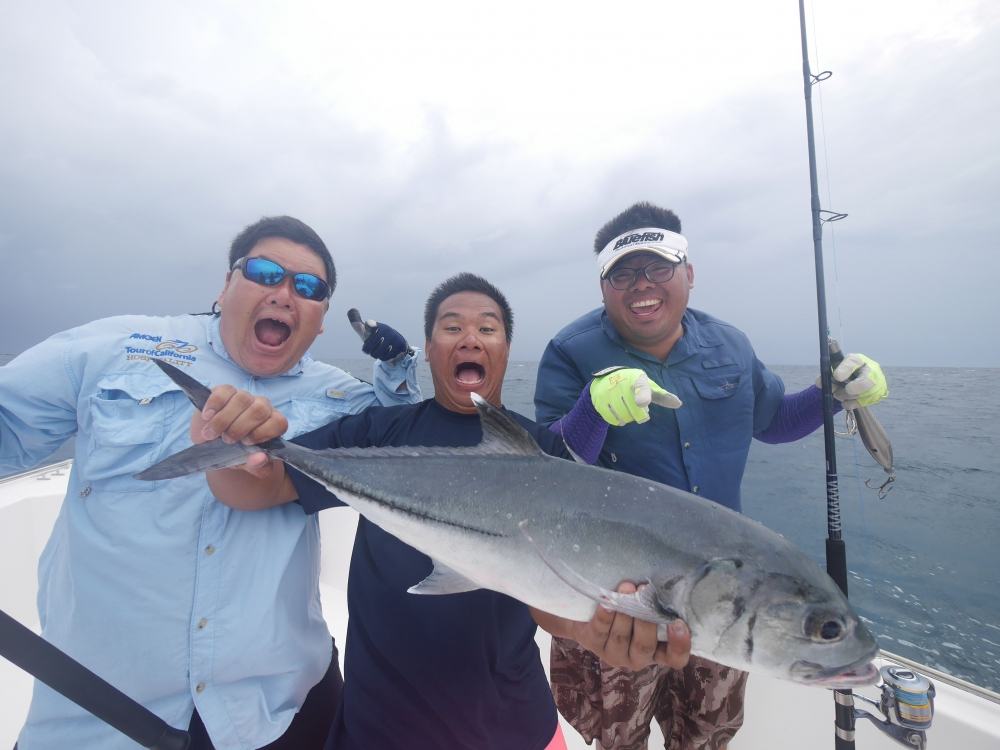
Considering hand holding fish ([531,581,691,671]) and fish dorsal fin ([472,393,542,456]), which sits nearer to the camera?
hand holding fish ([531,581,691,671])

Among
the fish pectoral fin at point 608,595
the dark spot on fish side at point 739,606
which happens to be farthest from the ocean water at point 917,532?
the fish pectoral fin at point 608,595

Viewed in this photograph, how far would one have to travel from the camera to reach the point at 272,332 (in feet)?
7.10

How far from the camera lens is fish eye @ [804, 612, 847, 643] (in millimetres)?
1365

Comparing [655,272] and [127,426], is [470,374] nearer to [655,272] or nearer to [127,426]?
[655,272]

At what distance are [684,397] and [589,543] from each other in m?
1.49

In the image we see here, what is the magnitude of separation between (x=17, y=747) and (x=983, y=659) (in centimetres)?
666

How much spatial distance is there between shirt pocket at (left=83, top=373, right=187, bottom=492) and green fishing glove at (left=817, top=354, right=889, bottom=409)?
366 centimetres

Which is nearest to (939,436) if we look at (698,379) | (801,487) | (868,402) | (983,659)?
(801,487)

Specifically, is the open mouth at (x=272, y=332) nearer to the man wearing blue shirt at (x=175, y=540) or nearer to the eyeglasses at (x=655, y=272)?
the man wearing blue shirt at (x=175, y=540)

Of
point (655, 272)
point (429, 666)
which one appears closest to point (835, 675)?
point (429, 666)

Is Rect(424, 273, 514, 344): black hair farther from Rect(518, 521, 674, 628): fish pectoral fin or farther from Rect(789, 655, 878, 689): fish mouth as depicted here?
Rect(789, 655, 878, 689): fish mouth

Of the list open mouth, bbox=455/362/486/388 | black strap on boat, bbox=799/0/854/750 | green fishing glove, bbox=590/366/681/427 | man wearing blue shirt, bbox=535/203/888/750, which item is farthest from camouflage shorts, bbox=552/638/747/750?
open mouth, bbox=455/362/486/388

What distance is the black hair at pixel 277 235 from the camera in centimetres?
221

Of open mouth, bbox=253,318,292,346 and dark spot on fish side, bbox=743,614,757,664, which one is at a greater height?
open mouth, bbox=253,318,292,346
